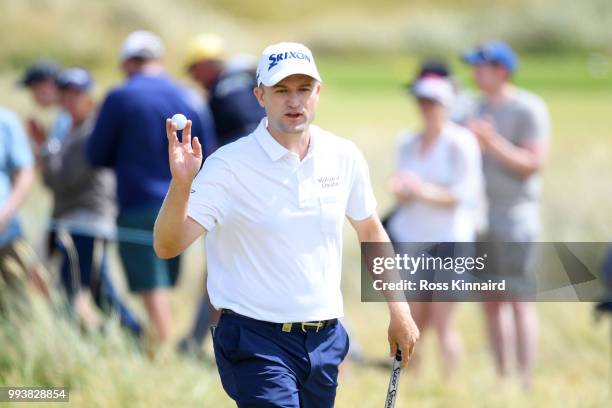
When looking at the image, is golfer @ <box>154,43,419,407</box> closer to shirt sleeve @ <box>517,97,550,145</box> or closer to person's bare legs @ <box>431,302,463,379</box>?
person's bare legs @ <box>431,302,463,379</box>

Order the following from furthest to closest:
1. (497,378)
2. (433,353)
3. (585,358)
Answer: (433,353) → (585,358) → (497,378)

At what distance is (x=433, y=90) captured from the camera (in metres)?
6.81

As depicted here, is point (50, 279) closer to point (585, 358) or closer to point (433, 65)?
point (433, 65)

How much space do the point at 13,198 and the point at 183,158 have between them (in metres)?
3.15

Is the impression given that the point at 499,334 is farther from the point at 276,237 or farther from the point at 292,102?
the point at 292,102

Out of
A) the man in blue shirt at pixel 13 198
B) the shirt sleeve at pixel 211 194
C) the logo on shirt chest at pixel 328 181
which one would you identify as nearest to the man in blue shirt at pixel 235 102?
Answer: the man in blue shirt at pixel 13 198

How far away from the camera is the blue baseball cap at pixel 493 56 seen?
23.5ft

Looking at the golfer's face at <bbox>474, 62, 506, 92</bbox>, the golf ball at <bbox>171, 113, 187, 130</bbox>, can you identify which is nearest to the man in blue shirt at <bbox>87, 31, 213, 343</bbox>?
the golfer's face at <bbox>474, 62, 506, 92</bbox>

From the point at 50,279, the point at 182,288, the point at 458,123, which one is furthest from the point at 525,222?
the point at 182,288

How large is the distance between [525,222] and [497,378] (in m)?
1.01

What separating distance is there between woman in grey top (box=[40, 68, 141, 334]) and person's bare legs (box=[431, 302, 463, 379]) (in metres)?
2.02

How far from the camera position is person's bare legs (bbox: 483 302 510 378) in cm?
718

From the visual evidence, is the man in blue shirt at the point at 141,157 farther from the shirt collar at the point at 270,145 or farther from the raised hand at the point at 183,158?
the raised hand at the point at 183,158

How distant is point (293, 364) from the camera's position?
13.7ft
